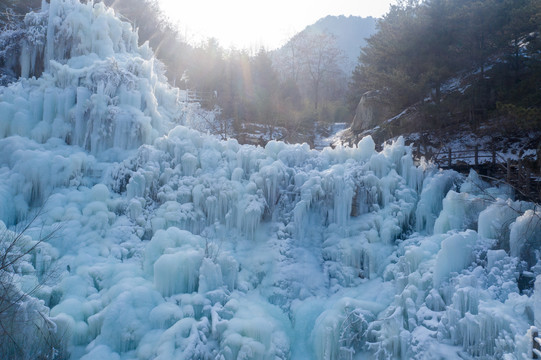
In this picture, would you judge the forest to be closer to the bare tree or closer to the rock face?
the rock face

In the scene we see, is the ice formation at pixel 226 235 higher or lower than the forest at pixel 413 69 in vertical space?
lower

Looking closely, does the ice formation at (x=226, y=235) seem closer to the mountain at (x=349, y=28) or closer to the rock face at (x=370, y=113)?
the rock face at (x=370, y=113)

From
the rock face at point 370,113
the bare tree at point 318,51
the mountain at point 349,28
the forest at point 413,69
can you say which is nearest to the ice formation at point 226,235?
the forest at point 413,69

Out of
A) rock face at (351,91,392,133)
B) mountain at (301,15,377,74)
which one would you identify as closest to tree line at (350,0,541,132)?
rock face at (351,91,392,133)

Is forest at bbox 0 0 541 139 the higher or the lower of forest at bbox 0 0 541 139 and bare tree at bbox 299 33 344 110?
the lower

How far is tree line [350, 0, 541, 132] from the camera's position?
14.4 meters

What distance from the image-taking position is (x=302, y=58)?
4009 centimetres

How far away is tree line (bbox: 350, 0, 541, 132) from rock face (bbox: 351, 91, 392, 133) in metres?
1.70

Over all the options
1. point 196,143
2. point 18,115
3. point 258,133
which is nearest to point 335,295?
point 196,143

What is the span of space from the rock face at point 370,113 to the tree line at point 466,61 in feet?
5.58

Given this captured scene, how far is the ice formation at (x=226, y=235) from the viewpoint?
7254mm

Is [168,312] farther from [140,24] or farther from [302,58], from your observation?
[302,58]

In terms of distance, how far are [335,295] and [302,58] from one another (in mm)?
34525

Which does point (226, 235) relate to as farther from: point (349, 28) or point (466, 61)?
point (349, 28)
